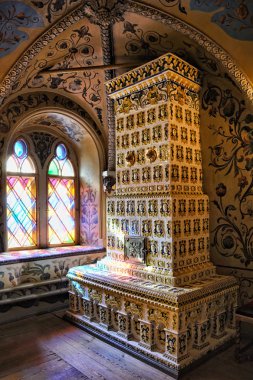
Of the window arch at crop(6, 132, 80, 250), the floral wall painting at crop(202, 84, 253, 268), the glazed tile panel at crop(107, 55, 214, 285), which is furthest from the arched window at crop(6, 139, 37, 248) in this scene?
the floral wall painting at crop(202, 84, 253, 268)

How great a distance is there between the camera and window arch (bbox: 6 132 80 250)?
4793mm

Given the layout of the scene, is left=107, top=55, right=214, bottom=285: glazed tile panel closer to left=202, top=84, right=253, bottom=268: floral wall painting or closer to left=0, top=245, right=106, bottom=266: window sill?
left=202, top=84, right=253, bottom=268: floral wall painting

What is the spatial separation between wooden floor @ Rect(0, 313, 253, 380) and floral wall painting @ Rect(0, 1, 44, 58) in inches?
113

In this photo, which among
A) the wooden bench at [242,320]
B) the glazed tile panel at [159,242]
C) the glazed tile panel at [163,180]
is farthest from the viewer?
the glazed tile panel at [163,180]

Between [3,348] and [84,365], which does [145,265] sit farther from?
[3,348]

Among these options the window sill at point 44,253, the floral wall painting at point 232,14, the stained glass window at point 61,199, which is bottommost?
the window sill at point 44,253

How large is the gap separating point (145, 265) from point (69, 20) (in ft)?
8.15

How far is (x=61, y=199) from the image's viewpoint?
531cm

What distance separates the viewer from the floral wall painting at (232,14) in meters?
2.59

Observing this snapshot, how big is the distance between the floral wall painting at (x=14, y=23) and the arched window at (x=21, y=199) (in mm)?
1919

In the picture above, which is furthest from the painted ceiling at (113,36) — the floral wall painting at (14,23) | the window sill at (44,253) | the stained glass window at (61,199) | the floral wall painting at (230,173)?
the window sill at (44,253)

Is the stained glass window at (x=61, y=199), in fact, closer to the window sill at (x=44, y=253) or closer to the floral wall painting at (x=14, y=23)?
the window sill at (x=44, y=253)

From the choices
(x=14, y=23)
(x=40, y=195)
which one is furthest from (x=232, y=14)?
(x=40, y=195)

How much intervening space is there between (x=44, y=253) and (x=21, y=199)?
0.91m
